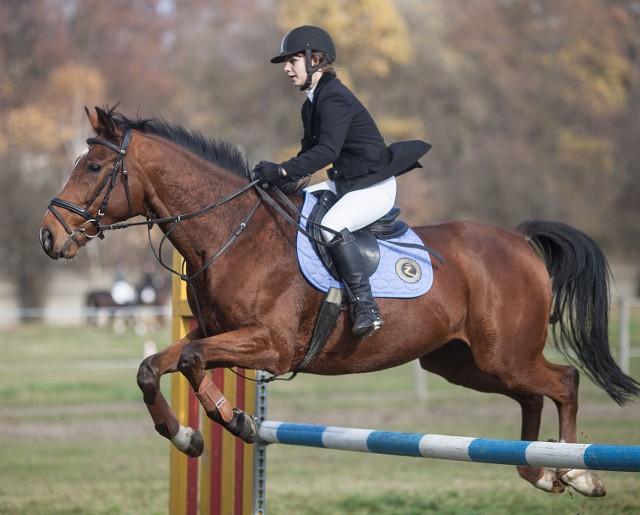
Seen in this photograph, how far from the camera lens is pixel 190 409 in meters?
6.62

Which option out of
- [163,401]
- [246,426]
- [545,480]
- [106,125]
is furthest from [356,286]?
[545,480]

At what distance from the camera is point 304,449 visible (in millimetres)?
11961

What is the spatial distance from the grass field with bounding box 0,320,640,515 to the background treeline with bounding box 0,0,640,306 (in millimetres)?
22804

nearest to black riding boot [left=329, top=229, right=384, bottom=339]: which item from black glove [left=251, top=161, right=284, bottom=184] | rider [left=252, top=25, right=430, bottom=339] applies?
rider [left=252, top=25, right=430, bottom=339]

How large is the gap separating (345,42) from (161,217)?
36332 mm

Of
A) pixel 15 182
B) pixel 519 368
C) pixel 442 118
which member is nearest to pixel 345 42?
pixel 442 118

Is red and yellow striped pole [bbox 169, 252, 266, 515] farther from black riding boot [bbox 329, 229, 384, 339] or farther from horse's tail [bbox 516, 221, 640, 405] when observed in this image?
horse's tail [bbox 516, 221, 640, 405]

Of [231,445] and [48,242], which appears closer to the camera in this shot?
[48,242]

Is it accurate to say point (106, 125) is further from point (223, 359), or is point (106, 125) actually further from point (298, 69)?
point (223, 359)

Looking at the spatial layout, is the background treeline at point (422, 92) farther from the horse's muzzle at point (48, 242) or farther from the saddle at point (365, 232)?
the horse's muzzle at point (48, 242)

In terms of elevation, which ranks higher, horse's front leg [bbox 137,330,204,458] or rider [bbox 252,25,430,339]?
rider [bbox 252,25,430,339]

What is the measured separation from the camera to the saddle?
19.4 feet

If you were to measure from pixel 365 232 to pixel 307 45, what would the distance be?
1.18m

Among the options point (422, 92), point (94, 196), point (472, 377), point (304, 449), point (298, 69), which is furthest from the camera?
point (422, 92)
